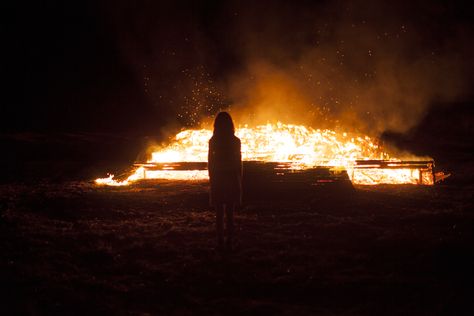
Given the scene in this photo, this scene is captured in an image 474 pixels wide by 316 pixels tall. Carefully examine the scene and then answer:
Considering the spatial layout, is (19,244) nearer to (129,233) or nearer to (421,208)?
(129,233)

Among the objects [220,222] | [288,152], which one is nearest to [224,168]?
[220,222]

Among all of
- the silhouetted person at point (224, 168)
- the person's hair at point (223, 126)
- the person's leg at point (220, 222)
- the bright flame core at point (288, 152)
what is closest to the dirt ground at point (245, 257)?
the person's leg at point (220, 222)

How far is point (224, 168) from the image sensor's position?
20.4 feet

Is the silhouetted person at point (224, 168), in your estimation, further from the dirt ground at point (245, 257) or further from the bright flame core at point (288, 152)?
the bright flame core at point (288, 152)

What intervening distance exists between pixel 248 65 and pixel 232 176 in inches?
705

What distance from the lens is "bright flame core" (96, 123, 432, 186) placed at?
13.4m

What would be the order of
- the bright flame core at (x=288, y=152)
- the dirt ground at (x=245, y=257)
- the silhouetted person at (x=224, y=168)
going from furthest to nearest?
1. the bright flame core at (x=288, y=152)
2. the silhouetted person at (x=224, y=168)
3. the dirt ground at (x=245, y=257)

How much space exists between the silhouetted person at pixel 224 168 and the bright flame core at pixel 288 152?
7019 millimetres

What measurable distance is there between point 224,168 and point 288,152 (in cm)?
857

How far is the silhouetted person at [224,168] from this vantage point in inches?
245

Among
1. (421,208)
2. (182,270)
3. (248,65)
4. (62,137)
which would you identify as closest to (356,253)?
(182,270)

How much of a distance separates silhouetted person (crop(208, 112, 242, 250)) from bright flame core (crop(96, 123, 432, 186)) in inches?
276

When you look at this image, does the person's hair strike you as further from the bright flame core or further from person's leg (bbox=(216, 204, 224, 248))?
the bright flame core

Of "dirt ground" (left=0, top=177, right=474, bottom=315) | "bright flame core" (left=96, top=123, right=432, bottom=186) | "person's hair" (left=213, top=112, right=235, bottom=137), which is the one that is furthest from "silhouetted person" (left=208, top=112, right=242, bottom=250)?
"bright flame core" (left=96, top=123, right=432, bottom=186)
